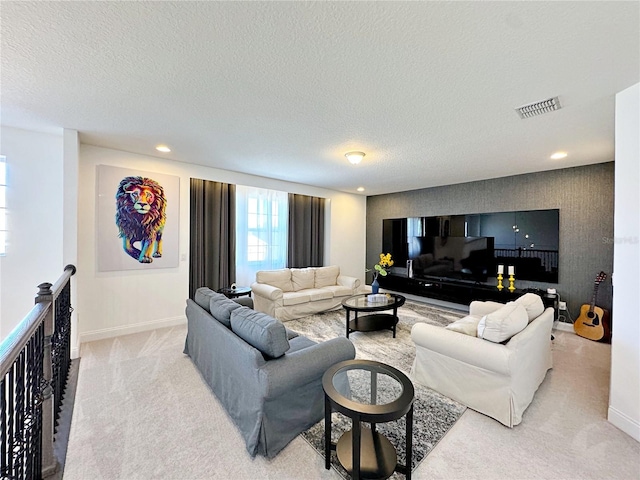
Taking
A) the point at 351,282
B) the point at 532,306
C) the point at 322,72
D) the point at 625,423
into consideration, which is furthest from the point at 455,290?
the point at 322,72

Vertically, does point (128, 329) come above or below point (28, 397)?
below

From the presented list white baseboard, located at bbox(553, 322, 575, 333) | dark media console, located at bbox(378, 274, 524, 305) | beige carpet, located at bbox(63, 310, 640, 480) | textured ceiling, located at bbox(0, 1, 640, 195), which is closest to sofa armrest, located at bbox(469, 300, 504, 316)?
beige carpet, located at bbox(63, 310, 640, 480)

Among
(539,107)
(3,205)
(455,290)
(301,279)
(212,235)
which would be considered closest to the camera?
(539,107)

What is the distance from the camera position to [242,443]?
Answer: 179cm

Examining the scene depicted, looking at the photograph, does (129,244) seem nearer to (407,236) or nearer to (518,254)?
(407,236)

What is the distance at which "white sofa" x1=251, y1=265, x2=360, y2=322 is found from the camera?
425 centimetres

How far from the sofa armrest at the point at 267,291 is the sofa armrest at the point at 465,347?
2.31 metres

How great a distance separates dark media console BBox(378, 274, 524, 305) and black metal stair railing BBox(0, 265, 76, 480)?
5180 mm

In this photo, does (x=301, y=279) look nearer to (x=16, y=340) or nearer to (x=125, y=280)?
(x=125, y=280)

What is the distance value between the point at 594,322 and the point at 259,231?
5354 mm

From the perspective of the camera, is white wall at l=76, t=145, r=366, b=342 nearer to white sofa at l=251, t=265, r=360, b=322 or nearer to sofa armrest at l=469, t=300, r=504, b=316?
white sofa at l=251, t=265, r=360, b=322

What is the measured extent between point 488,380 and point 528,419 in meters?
0.42

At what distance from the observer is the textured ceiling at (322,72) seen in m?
1.37

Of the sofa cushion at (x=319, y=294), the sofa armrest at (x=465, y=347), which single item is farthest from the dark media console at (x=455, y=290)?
the sofa armrest at (x=465, y=347)
